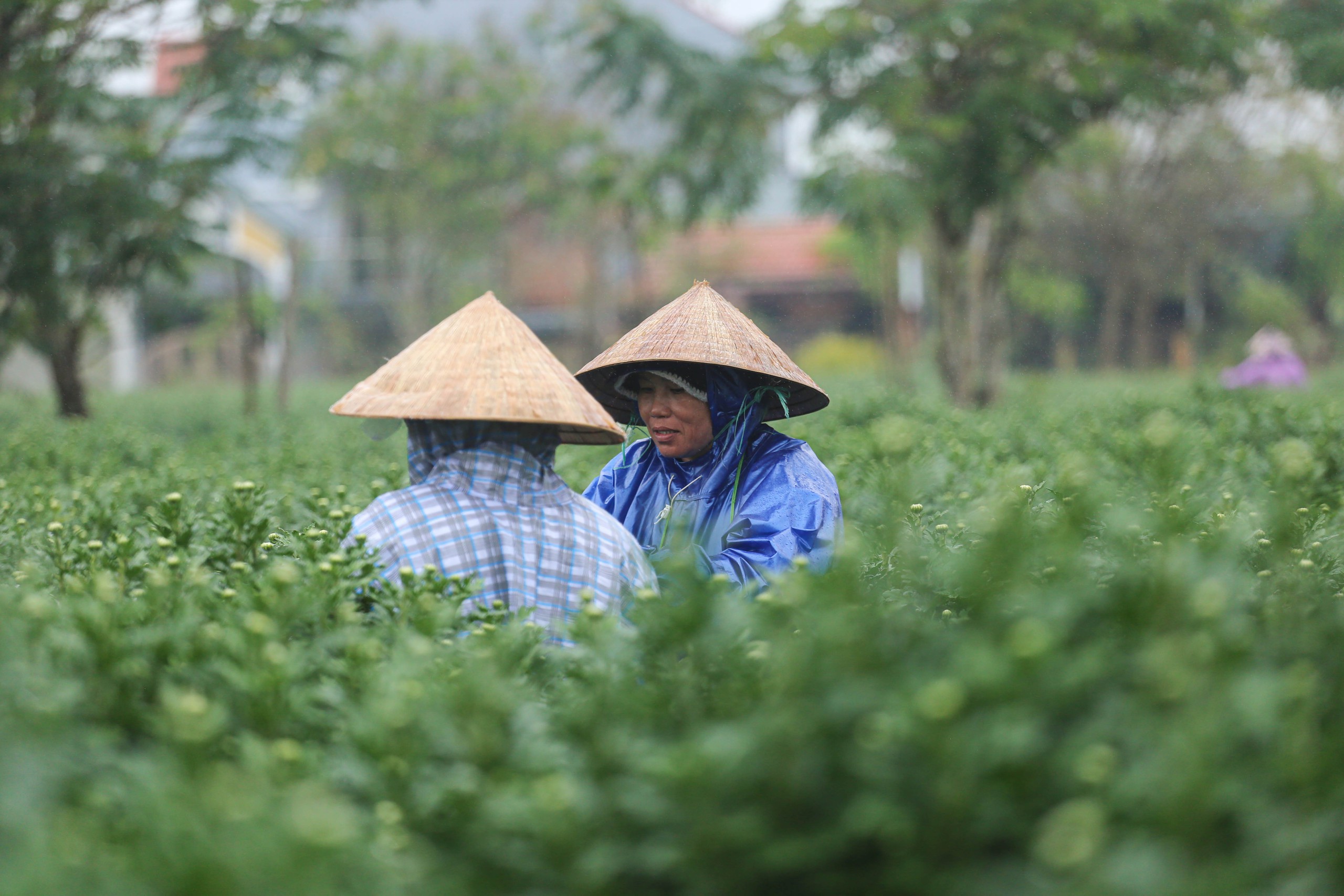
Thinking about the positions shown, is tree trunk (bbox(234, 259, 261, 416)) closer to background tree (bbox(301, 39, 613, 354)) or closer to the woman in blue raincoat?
background tree (bbox(301, 39, 613, 354))

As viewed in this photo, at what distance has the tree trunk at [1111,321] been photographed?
94.3 ft

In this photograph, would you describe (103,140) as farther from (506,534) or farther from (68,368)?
(506,534)

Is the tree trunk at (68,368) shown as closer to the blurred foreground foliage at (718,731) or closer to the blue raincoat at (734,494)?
the blue raincoat at (734,494)

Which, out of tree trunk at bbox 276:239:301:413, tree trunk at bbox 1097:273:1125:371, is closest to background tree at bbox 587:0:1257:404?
tree trunk at bbox 276:239:301:413

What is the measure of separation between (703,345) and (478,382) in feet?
3.46

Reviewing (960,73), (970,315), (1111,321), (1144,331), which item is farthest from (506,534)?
(1144,331)

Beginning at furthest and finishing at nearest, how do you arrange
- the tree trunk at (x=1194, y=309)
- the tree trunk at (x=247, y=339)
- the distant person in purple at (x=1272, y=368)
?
1. the tree trunk at (x=1194, y=309)
2. the distant person in purple at (x=1272, y=368)
3. the tree trunk at (x=247, y=339)

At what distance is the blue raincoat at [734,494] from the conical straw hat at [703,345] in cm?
12

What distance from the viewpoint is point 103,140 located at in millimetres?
11258

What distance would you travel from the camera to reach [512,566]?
2.86 metres

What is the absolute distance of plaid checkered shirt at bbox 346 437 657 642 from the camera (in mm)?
2783

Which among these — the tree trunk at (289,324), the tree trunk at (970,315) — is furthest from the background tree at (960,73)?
the tree trunk at (289,324)

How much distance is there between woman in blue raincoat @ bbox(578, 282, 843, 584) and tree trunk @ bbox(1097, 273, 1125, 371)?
2489 cm

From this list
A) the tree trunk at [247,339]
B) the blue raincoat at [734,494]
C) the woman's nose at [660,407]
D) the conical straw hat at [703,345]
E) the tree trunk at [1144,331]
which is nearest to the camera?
the blue raincoat at [734,494]
